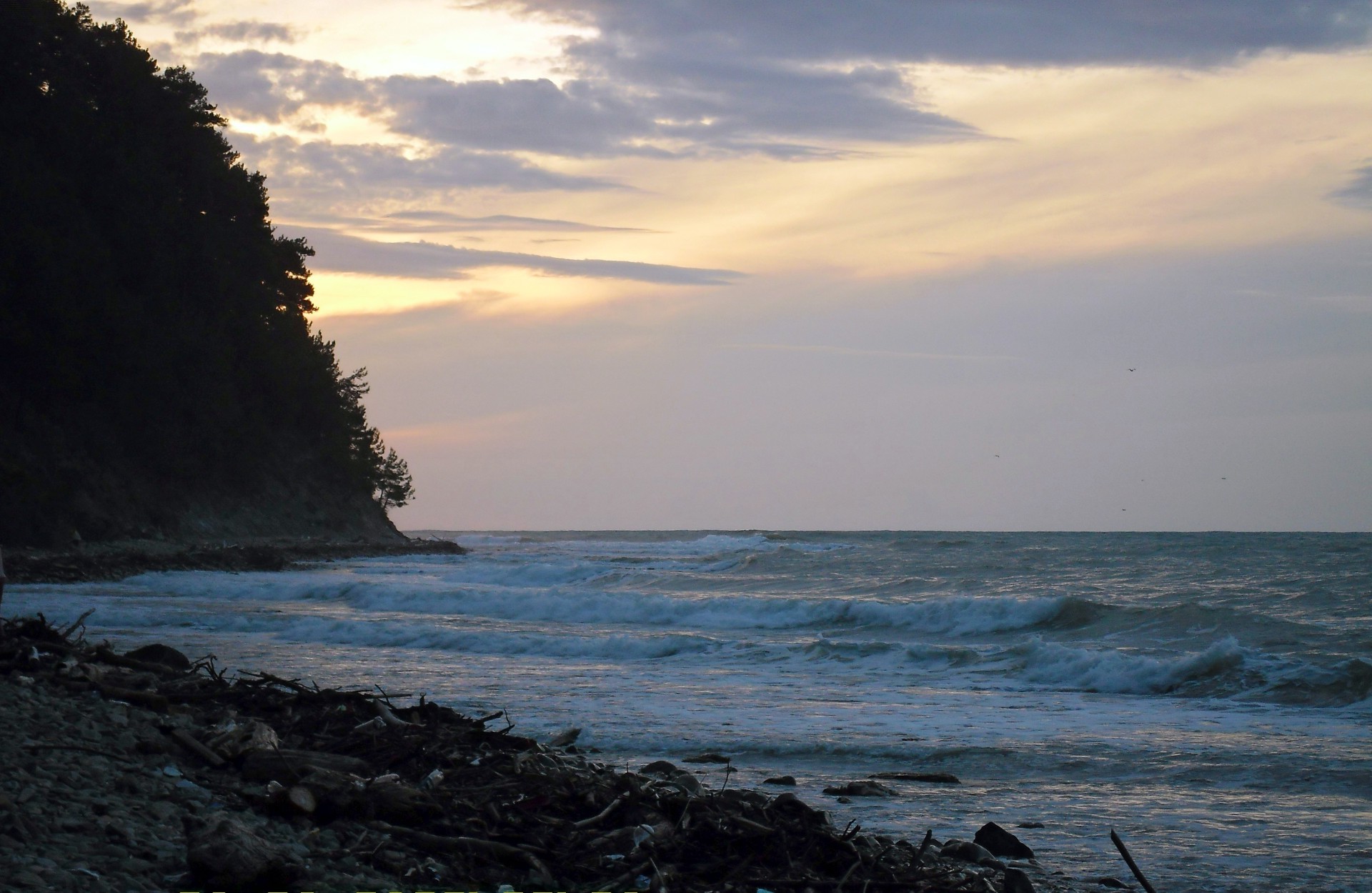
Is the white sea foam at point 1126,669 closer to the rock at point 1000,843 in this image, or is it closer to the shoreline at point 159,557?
the rock at point 1000,843

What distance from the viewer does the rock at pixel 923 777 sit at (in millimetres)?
7629

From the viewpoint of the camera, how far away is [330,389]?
163 feet

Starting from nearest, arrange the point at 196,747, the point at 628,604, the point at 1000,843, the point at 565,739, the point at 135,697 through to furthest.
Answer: the point at 196,747 → the point at 1000,843 → the point at 135,697 → the point at 565,739 → the point at 628,604

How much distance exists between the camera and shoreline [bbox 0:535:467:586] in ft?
74.4

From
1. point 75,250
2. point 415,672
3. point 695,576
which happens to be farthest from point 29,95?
point 415,672

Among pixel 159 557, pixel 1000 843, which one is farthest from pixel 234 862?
pixel 159 557

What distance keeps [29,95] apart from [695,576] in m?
28.2

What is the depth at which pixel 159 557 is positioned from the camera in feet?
94.0

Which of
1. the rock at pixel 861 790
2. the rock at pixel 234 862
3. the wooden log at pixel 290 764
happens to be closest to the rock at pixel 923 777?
the rock at pixel 861 790

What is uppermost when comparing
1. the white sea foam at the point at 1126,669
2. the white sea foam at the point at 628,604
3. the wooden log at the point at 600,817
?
the wooden log at the point at 600,817

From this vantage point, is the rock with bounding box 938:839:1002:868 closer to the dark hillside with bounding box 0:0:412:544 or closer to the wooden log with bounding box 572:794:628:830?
the wooden log with bounding box 572:794:628:830

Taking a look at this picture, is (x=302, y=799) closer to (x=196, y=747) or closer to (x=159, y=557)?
(x=196, y=747)

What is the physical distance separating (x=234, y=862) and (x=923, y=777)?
5.36 meters

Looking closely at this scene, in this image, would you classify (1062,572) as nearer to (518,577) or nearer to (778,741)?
(518,577)
